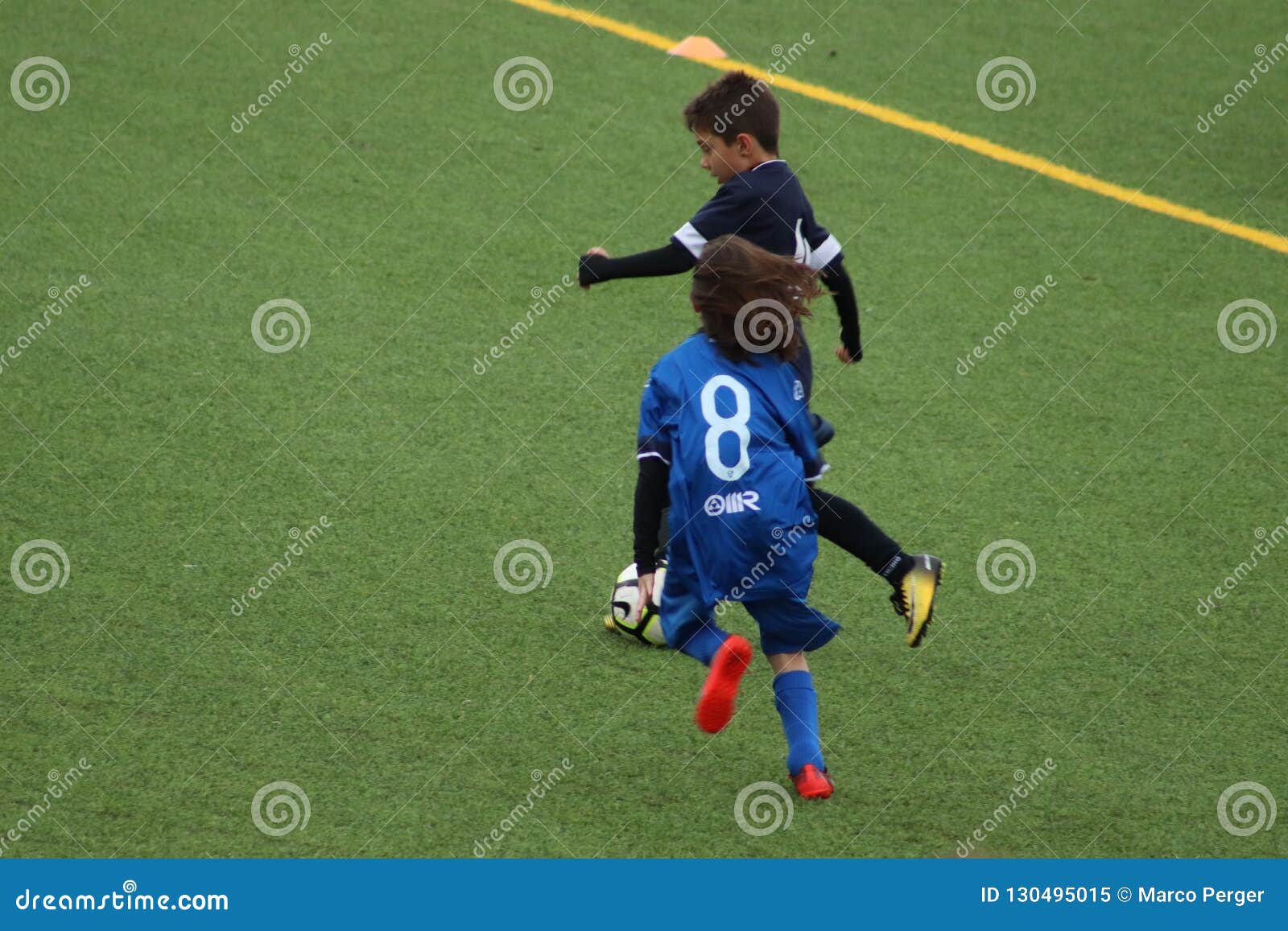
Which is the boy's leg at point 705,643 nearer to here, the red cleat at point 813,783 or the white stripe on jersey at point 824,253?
the red cleat at point 813,783

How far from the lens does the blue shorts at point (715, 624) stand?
342 centimetres

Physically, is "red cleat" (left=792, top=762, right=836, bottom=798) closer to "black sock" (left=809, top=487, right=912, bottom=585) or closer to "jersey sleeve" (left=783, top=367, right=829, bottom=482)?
"black sock" (left=809, top=487, right=912, bottom=585)

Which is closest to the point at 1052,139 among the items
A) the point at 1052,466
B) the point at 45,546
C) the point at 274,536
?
the point at 1052,466

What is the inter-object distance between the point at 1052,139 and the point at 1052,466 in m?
3.23

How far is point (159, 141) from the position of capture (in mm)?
7168

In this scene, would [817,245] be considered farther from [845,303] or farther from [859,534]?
[859,534]

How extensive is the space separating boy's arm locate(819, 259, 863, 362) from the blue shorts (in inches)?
32.7

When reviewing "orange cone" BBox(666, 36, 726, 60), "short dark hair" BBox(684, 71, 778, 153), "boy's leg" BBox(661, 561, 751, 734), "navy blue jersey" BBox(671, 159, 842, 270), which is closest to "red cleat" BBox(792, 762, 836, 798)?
"boy's leg" BBox(661, 561, 751, 734)

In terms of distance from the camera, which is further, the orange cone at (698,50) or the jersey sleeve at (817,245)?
the orange cone at (698,50)

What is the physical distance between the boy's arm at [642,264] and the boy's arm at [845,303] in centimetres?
40

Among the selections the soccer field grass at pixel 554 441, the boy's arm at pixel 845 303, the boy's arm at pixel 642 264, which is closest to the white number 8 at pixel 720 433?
the boy's arm at pixel 642 264

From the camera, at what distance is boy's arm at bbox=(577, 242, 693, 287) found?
3684mm

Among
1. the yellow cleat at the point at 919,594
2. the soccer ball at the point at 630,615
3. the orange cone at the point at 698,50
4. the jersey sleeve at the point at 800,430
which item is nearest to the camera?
the jersey sleeve at the point at 800,430

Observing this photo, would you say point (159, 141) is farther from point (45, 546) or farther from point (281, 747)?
point (281, 747)
